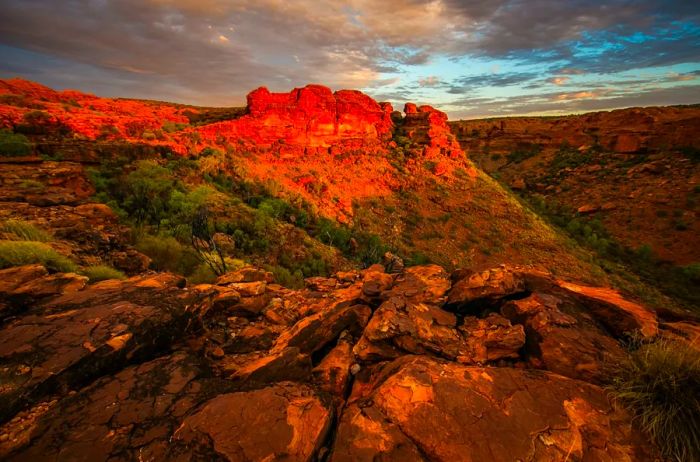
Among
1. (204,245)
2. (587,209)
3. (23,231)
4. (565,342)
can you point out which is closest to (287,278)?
(204,245)

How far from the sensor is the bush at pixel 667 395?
244cm

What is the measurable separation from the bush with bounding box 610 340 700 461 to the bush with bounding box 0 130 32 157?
2147 cm

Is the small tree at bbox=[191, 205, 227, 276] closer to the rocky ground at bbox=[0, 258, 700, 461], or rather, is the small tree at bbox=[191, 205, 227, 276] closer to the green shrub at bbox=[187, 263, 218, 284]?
the green shrub at bbox=[187, 263, 218, 284]

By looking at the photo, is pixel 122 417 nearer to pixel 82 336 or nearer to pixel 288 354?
pixel 82 336

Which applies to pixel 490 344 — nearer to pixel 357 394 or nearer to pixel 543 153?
pixel 357 394

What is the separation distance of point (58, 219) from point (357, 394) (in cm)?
833

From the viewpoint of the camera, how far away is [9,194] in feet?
25.8

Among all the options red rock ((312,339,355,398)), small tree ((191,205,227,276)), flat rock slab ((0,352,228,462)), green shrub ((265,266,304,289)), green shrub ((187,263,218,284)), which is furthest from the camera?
green shrub ((265,266,304,289))

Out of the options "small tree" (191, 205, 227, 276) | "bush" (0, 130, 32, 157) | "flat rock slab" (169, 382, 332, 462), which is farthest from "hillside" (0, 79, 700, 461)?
"bush" (0, 130, 32, 157)

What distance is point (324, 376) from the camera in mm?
3992

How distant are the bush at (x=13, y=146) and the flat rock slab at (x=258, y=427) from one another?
18.3m

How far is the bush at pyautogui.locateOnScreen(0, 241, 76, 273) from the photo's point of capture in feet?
16.3

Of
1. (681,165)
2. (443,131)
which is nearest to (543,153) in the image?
(681,165)

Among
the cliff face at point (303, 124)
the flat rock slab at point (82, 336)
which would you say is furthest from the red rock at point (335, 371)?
the cliff face at point (303, 124)
